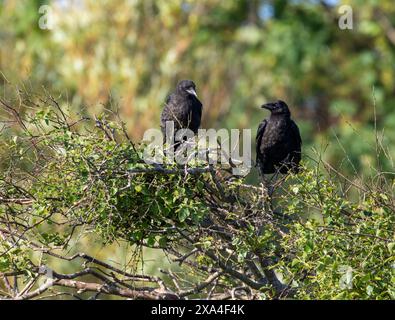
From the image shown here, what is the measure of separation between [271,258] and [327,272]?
95 centimetres

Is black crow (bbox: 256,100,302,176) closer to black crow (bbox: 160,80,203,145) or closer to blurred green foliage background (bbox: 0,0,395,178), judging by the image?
black crow (bbox: 160,80,203,145)

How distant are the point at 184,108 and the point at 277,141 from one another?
3.03 ft

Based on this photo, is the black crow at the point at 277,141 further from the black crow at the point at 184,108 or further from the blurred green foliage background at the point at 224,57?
the blurred green foliage background at the point at 224,57

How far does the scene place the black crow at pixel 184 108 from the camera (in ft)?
28.1

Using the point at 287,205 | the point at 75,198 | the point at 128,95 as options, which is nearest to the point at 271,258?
the point at 287,205

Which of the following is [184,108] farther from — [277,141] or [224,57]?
[224,57]

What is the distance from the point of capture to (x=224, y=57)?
693 inches

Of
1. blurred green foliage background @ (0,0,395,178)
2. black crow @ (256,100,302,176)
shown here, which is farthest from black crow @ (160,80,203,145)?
blurred green foliage background @ (0,0,395,178)

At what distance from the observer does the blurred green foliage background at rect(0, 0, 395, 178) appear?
47.4 ft

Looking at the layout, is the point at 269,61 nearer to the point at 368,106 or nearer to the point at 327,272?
the point at 368,106

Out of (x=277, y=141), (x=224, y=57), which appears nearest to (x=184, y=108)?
(x=277, y=141)

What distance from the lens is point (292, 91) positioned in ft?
60.0

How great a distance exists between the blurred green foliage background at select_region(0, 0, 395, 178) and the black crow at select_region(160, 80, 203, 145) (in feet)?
12.0
